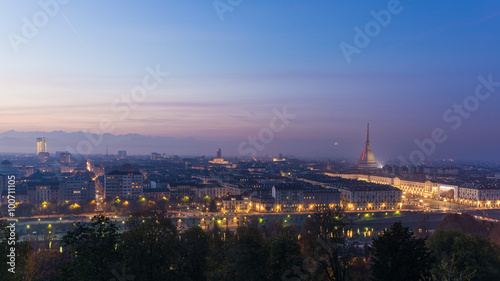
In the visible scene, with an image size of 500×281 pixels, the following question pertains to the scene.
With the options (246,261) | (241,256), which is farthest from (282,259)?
(241,256)

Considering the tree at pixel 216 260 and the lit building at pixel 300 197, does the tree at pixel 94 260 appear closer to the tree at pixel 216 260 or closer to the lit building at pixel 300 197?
the tree at pixel 216 260

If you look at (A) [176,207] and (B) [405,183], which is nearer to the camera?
(A) [176,207]

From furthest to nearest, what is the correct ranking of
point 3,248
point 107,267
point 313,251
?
1. point 313,251
2. point 3,248
3. point 107,267

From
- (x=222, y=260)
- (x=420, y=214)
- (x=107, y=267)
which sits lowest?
(x=420, y=214)

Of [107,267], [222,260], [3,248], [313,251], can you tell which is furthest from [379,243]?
[3,248]

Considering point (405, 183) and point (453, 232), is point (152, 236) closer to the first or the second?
point (453, 232)

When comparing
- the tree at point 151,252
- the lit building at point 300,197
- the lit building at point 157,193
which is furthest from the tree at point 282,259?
the lit building at point 157,193

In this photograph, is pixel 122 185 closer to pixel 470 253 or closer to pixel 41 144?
pixel 470 253
